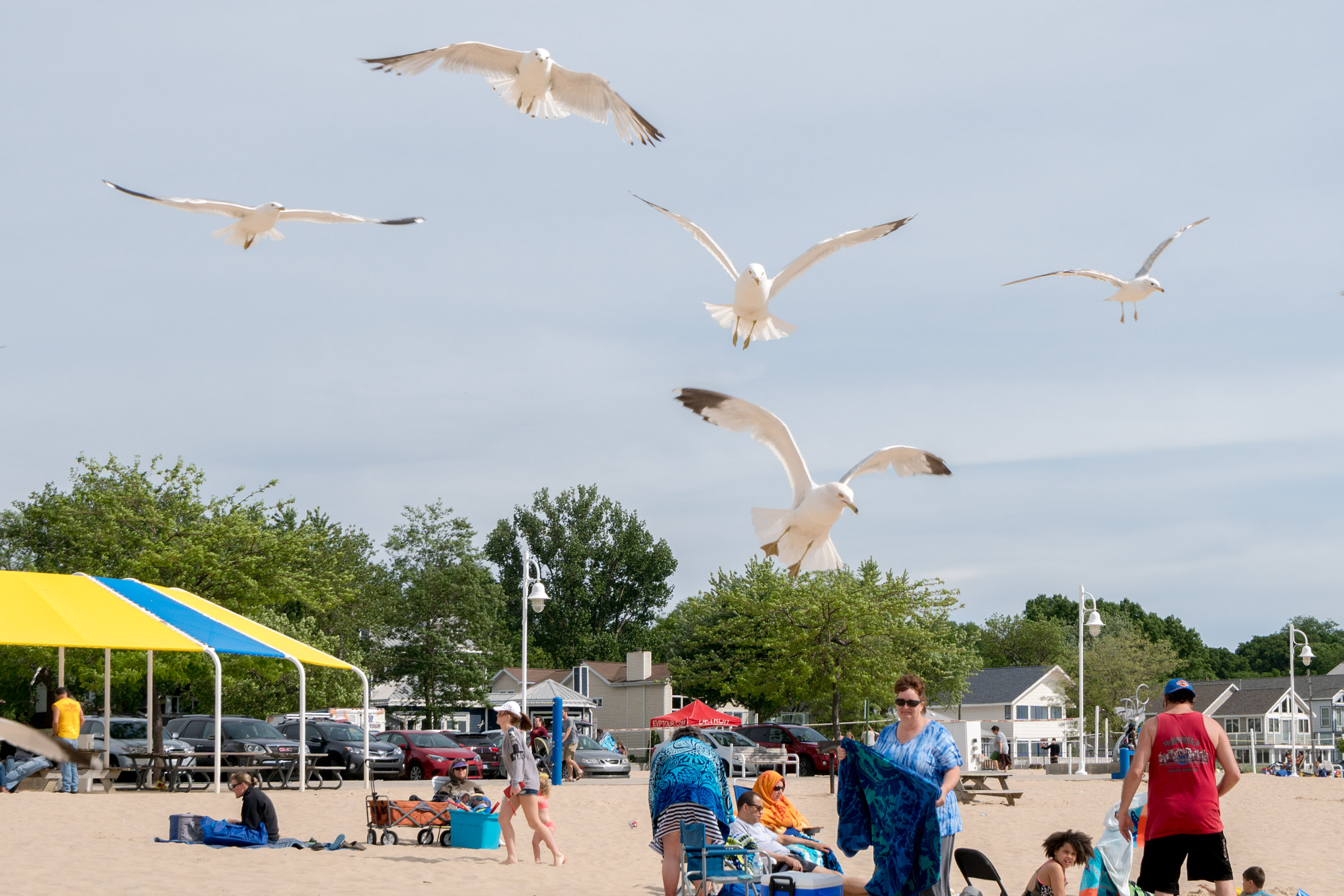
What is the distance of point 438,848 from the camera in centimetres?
1548

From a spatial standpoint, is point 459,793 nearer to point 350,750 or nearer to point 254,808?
point 254,808

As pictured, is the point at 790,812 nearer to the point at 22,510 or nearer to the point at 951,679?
the point at 951,679

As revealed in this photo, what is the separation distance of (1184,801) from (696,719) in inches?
1312

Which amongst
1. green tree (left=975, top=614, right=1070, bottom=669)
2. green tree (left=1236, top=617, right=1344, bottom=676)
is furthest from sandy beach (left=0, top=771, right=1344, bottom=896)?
green tree (left=1236, top=617, right=1344, bottom=676)

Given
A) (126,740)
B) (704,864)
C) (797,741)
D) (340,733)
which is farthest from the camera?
(797,741)

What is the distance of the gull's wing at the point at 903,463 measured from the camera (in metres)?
12.2

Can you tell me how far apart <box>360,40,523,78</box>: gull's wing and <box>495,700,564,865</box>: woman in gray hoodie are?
610cm

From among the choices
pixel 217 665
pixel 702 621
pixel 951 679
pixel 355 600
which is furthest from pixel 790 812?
pixel 355 600

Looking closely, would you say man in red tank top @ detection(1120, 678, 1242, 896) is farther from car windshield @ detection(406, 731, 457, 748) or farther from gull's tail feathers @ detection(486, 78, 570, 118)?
car windshield @ detection(406, 731, 457, 748)

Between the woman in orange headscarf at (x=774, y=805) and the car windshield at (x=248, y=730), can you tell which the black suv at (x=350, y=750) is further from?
the woman in orange headscarf at (x=774, y=805)

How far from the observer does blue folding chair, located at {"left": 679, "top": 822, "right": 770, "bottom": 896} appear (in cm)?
768

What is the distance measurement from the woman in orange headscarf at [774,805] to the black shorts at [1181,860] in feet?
14.9

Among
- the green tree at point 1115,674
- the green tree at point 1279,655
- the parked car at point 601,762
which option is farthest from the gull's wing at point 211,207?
the green tree at point 1279,655

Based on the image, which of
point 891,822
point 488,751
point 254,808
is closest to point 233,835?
point 254,808
